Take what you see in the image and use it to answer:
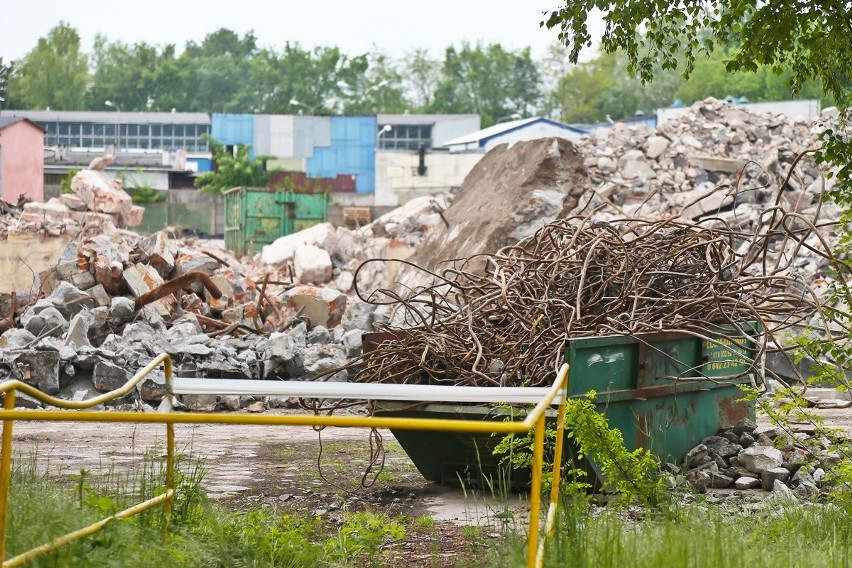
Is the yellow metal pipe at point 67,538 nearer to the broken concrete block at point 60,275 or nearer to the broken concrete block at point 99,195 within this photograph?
the broken concrete block at point 60,275

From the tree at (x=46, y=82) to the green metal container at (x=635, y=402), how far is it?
11133cm

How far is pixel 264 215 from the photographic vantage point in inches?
1266

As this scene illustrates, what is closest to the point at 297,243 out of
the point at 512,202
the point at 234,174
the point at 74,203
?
the point at 74,203

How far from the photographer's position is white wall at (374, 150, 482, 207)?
5134 cm

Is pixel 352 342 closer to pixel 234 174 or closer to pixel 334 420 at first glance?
pixel 334 420

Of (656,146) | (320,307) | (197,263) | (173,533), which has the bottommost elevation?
(173,533)

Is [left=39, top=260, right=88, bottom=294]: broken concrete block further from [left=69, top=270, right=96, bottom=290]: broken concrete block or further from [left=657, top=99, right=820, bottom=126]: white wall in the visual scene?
[left=657, top=99, right=820, bottom=126]: white wall

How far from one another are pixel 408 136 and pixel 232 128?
11.5m

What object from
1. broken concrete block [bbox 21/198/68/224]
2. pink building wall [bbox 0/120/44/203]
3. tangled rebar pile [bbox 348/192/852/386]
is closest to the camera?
tangled rebar pile [bbox 348/192/852/386]

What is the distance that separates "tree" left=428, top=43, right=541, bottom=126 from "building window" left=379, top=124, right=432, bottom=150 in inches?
883

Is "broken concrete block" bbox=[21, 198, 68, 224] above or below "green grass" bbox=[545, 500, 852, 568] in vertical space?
above

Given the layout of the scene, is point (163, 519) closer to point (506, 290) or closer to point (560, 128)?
point (506, 290)

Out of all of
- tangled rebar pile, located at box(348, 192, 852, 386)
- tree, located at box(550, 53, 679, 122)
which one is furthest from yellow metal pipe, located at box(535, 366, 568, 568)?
tree, located at box(550, 53, 679, 122)

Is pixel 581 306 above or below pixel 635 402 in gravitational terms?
above
